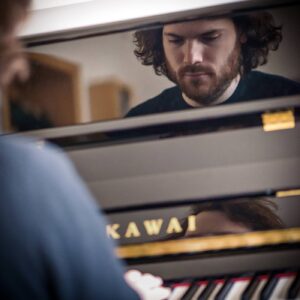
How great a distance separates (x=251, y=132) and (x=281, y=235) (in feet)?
0.95

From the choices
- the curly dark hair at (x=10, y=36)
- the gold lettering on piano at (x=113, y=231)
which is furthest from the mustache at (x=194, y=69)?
the curly dark hair at (x=10, y=36)

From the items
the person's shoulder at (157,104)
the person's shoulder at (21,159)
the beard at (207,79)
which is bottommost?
the person's shoulder at (21,159)

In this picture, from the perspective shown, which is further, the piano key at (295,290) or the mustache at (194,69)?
the mustache at (194,69)

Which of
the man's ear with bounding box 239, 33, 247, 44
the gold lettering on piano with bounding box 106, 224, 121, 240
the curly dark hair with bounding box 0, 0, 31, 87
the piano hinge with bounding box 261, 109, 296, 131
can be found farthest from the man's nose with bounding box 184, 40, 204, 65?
the curly dark hair with bounding box 0, 0, 31, 87

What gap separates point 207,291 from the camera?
1.18 meters

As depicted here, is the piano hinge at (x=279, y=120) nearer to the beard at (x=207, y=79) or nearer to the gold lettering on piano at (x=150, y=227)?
the beard at (x=207, y=79)

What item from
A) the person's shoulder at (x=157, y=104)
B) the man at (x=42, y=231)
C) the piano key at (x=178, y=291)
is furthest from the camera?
the person's shoulder at (x=157, y=104)

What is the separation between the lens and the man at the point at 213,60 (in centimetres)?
125

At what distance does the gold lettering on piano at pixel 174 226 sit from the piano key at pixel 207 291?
0.16 meters

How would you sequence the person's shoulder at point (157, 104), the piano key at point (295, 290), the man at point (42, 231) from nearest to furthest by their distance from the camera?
the man at point (42, 231) < the piano key at point (295, 290) < the person's shoulder at point (157, 104)

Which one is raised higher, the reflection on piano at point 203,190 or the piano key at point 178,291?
the reflection on piano at point 203,190

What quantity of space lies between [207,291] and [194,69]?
608 mm

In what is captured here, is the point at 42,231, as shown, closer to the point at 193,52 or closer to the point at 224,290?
the point at 224,290

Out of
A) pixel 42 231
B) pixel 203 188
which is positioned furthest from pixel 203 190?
pixel 42 231
